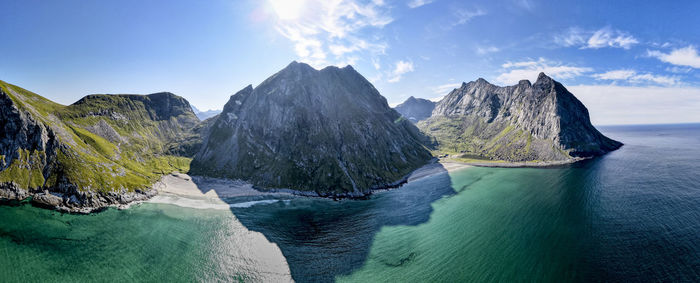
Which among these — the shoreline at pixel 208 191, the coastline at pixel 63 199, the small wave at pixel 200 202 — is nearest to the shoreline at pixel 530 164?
the shoreline at pixel 208 191

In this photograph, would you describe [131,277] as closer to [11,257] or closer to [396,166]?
[11,257]

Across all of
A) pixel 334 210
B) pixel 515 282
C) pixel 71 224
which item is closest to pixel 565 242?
pixel 515 282

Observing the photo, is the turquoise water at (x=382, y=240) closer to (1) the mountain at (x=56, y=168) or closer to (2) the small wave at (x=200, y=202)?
(2) the small wave at (x=200, y=202)

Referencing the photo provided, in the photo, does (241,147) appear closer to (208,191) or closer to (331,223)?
(208,191)

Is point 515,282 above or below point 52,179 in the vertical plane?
below

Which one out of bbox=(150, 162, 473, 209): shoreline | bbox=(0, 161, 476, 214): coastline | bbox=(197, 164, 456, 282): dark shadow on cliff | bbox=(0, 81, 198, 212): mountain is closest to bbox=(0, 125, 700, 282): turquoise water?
bbox=(197, 164, 456, 282): dark shadow on cliff

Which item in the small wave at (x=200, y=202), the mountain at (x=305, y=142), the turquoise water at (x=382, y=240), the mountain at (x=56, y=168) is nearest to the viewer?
the turquoise water at (x=382, y=240)

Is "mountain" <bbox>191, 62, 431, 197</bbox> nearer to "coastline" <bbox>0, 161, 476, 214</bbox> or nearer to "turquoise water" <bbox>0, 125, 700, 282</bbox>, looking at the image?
"coastline" <bbox>0, 161, 476, 214</bbox>
